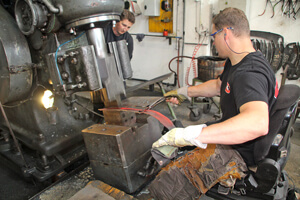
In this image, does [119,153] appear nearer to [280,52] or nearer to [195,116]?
[195,116]

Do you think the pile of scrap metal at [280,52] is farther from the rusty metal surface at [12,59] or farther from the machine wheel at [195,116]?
the rusty metal surface at [12,59]

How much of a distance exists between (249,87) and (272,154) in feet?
1.20

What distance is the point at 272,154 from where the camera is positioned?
3.62ft

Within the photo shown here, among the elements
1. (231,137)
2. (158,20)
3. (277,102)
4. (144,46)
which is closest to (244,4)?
(158,20)

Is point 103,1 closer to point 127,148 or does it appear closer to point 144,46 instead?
point 127,148

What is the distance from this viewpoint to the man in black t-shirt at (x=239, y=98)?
95 cm

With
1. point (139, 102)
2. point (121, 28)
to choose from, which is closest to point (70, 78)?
A: point (139, 102)

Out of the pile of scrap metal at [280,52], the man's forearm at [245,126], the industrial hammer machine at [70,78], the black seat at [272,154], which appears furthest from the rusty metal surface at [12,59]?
the pile of scrap metal at [280,52]

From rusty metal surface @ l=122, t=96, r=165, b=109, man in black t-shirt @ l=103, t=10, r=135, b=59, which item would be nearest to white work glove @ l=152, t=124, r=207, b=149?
rusty metal surface @ l=122, t=96, r=165, b=109

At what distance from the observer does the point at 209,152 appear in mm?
1219

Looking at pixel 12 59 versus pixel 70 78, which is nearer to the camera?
pixel 70 78

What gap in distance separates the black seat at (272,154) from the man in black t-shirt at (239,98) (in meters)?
0.06

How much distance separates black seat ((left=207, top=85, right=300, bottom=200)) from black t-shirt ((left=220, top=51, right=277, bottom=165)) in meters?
0.07

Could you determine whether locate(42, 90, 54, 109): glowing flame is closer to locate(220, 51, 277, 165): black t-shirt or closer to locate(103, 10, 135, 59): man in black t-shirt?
locate(103, 10, 135, 59): man in black t-shirt
